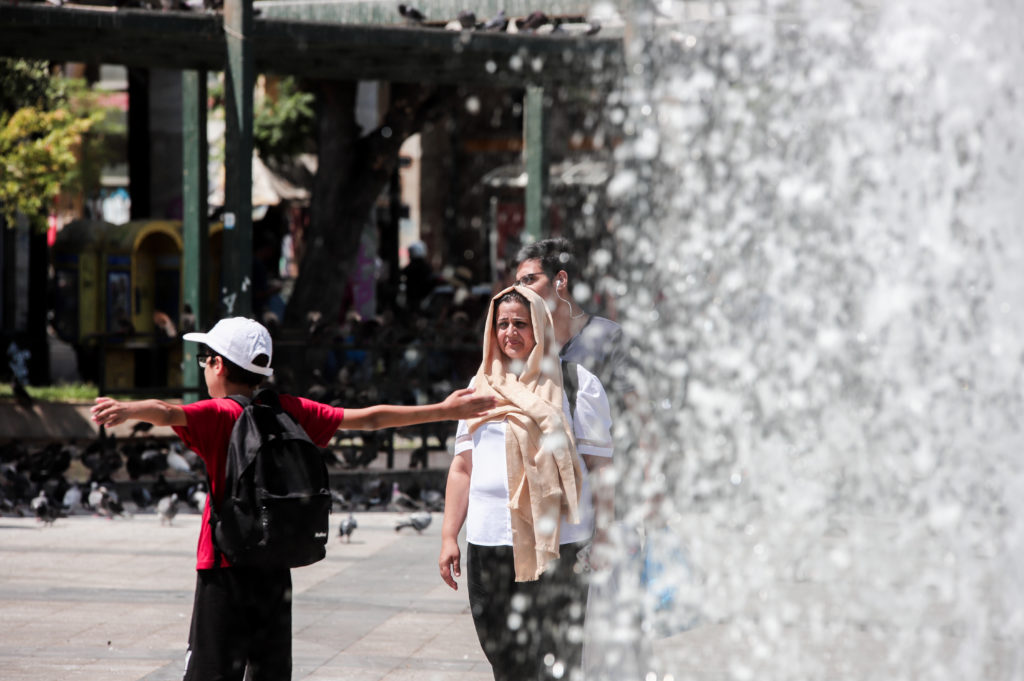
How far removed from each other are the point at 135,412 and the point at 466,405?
102 centimetres

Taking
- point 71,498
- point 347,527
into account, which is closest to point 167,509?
point 71,498

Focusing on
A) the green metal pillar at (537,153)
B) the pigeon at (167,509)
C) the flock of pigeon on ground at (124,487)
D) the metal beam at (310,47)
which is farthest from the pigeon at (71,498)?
the green metal pillar at (537,153)

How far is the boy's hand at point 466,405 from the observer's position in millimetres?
4535

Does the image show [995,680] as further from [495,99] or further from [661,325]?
[495,99]

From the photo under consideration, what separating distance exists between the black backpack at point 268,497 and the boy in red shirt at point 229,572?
68mm

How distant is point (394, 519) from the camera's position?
11516mm

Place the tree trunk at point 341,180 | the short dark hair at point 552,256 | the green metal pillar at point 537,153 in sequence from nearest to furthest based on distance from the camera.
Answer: the short dark hair at point 552,256 < the green metal pillar at point 537,153 < the tree trunk at point 341,180

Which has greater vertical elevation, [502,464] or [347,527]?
[502,464]

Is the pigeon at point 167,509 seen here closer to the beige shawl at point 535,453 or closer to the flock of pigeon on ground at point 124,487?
the flock of pigeon on ground at point 124,487

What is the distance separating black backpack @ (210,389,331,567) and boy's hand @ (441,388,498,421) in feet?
1.44

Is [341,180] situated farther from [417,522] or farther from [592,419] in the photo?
[592,419]

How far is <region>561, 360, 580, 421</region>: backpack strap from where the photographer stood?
4809mm

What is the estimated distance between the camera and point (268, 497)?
168 inches

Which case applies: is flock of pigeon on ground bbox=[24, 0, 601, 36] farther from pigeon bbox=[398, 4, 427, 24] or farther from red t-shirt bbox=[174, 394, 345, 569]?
red t-shirt bbox=[174, 394, 345, 569]
